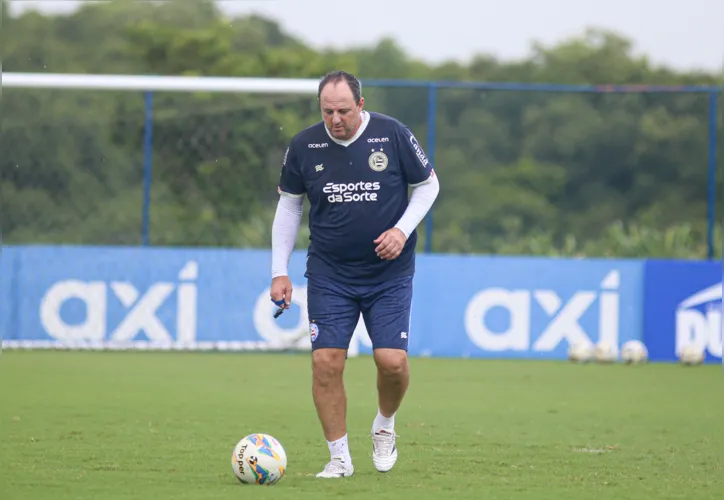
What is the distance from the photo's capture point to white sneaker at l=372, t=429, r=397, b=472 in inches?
299

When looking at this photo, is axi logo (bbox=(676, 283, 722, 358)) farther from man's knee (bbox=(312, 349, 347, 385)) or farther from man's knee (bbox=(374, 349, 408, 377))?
man's knee (bbox=(312, 349, 347, 385))

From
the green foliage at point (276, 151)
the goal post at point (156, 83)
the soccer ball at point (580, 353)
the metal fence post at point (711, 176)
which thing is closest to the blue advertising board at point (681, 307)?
the soccer ball at point (580, 353)

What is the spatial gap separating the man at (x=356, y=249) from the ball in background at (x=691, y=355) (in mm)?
8717

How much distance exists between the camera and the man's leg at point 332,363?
742 centimetres


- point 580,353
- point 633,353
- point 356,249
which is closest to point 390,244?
point 356,249

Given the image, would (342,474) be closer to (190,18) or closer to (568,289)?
(568,289)

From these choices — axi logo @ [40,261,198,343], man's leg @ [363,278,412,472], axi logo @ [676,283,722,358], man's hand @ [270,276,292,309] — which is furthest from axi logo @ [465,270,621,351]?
man's hand @ [270,276,292,309]

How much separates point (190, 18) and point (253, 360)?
34649 mm

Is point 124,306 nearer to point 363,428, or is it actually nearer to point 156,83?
point 156,83

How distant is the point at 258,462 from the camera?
7078mm

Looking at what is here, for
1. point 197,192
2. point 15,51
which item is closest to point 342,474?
point 197,192

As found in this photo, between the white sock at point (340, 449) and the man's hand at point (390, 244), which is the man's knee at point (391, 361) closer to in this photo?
the white sock at point (340, 449)

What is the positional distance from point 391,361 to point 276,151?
10.9 m

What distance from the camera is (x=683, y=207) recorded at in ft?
94.8
